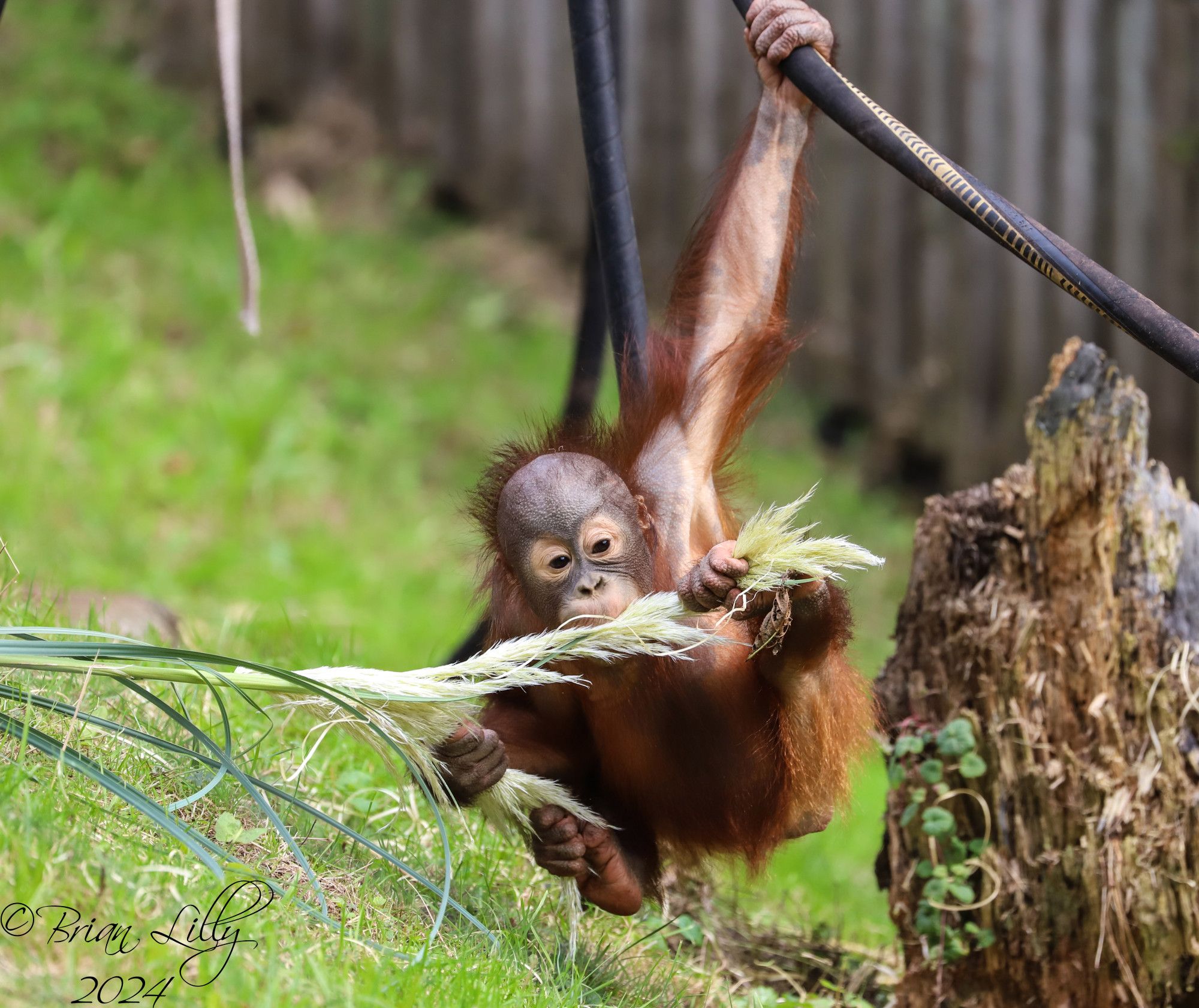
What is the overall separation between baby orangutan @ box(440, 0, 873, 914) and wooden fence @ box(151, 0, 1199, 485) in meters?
2.84

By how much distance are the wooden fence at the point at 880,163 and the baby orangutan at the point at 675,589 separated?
9.33ft

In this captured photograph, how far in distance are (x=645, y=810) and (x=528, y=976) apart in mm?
615

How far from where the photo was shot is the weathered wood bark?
3.16 m

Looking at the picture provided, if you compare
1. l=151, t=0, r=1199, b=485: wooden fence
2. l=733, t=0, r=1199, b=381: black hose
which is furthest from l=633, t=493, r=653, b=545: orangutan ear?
l=151, t=0, r=1199, b=485: wooden fence

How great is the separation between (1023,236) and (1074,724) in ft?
4.56

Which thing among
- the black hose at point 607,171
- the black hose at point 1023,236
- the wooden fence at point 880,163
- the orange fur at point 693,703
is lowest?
the orange fur at point 693,703

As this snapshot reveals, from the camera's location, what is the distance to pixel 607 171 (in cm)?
323

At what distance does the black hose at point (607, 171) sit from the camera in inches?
126

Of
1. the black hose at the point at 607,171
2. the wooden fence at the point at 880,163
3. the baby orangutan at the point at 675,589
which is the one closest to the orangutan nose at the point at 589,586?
the baby orangutan at the point at 675,589

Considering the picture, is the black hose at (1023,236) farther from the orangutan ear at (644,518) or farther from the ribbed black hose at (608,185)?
the orangutan ear at (644,518)

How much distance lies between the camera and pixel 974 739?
3408 millimetres

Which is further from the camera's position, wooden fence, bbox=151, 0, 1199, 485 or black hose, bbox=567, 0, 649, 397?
wooden fence, bbox=151, 0, 1199, 485

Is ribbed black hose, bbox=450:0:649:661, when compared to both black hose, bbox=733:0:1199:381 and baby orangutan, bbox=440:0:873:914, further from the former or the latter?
black hose, bbox=733:0:1199:381

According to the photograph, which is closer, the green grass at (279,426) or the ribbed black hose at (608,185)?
the ribbed black hose at (608,185)
